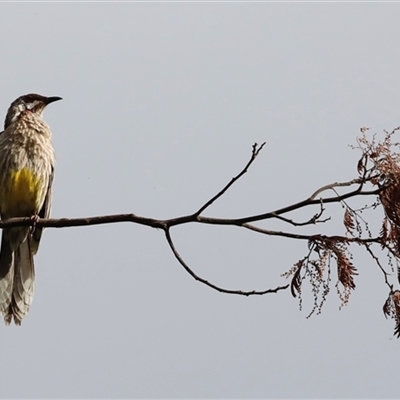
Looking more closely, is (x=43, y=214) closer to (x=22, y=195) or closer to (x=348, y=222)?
(x=22, y=195)

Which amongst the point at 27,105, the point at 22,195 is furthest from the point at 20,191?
the point at 27,105

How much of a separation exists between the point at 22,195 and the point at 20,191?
0.03m

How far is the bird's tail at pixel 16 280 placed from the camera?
4738 mm

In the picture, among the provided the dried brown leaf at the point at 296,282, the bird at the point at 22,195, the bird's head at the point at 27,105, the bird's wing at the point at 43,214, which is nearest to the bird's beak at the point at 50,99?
the bird's head at the point at 27,105

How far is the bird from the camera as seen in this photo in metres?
4.76

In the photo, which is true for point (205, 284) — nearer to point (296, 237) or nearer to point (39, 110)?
point (296, 237)

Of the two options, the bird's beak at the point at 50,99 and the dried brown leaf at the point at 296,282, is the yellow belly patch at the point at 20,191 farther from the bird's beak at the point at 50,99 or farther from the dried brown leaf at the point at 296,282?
the dried brown leaf at the point at 296,282

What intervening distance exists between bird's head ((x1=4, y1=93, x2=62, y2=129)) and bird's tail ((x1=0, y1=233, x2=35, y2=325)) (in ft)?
2.85

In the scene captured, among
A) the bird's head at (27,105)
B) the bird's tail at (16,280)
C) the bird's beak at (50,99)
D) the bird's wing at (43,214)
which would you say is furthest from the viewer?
the bird's beak at (50,99)

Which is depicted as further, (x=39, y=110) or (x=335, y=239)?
(x=39, y=110)

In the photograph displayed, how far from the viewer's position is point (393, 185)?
286 cm

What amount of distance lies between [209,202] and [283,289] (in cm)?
48

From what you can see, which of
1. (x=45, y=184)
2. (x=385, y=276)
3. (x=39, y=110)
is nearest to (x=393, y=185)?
(x=385, y=276)

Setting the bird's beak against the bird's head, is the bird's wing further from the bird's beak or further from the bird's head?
the bird's beak
